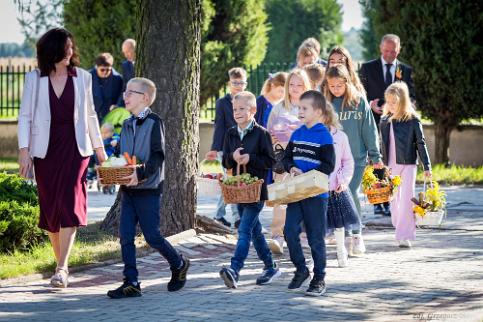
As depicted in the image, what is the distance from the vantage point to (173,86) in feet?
38.4

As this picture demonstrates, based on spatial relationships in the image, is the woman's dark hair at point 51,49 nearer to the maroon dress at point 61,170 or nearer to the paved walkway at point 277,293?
the maroon dress at point 61,170

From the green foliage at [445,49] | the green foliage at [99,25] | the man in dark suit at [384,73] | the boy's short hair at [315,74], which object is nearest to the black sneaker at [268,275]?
the boy's short hair at [315,74]

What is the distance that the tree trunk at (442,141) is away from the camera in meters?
20.5

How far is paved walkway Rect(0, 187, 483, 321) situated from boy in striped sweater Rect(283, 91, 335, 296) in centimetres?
29

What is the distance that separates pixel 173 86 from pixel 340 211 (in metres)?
2.27

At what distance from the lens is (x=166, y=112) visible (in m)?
11.7

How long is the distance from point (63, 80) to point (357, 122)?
3.17 metres

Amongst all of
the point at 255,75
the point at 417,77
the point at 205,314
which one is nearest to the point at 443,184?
the point at 417,77

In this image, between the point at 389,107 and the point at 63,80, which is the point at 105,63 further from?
the point at 63,80

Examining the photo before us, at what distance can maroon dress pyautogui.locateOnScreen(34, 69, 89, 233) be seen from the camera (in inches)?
366

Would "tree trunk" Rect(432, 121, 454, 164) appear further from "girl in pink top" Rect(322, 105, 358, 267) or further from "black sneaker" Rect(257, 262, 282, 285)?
"black sneaker" Rect(257, 262, 282, 285)

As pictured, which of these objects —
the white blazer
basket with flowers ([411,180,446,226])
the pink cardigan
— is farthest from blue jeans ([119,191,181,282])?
basket with flowers ([411,180,446,226])

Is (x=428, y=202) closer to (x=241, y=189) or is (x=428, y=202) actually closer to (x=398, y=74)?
(x=398, y=74)

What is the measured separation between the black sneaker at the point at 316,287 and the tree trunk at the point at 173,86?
297cm
